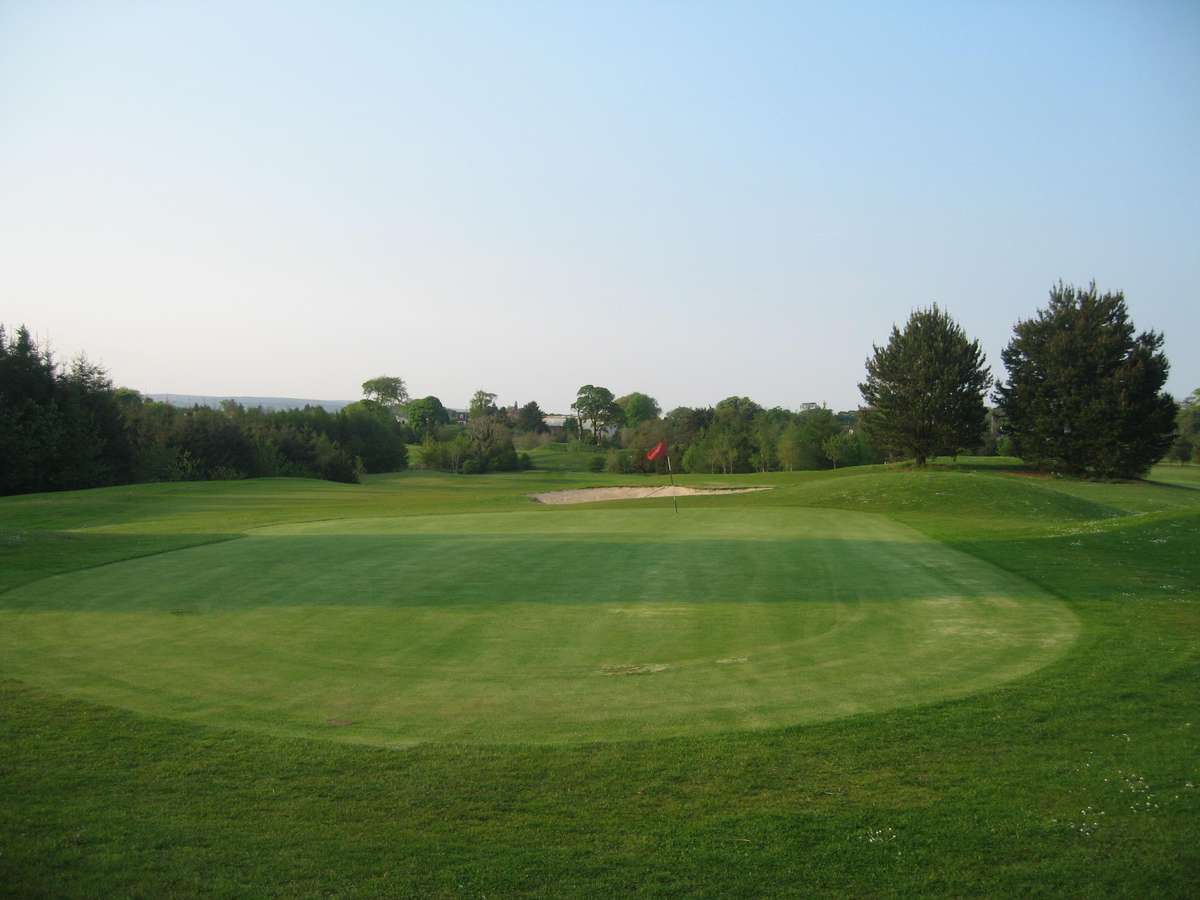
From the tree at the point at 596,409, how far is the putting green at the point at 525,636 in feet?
416

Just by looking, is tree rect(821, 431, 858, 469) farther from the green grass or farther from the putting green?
the green grass

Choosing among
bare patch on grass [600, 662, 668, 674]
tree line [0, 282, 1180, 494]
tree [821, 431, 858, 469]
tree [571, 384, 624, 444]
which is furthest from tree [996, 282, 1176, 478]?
tree [571, 384, 624, 444]

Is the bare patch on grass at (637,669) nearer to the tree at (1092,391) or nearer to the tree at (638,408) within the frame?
the tree at (1092,391)

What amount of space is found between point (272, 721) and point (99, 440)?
51.0 meters

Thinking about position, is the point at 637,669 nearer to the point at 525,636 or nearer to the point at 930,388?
the point at 525,636

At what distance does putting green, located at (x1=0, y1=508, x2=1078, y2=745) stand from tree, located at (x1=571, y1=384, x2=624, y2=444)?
12694 centimetres

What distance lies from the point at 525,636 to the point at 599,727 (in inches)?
122

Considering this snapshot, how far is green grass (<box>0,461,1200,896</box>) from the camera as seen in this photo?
16.0 ft

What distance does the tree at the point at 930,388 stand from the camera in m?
53.2

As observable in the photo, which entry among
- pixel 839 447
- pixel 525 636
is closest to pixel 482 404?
pixel 839 447

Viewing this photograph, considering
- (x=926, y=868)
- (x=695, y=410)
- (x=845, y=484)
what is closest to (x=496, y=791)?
(x=926, y=868)

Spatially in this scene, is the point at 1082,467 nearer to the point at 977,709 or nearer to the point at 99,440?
the point at 977,709

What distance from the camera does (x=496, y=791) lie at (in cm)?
577

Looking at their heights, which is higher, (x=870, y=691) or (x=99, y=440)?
(x=99, y=440)
